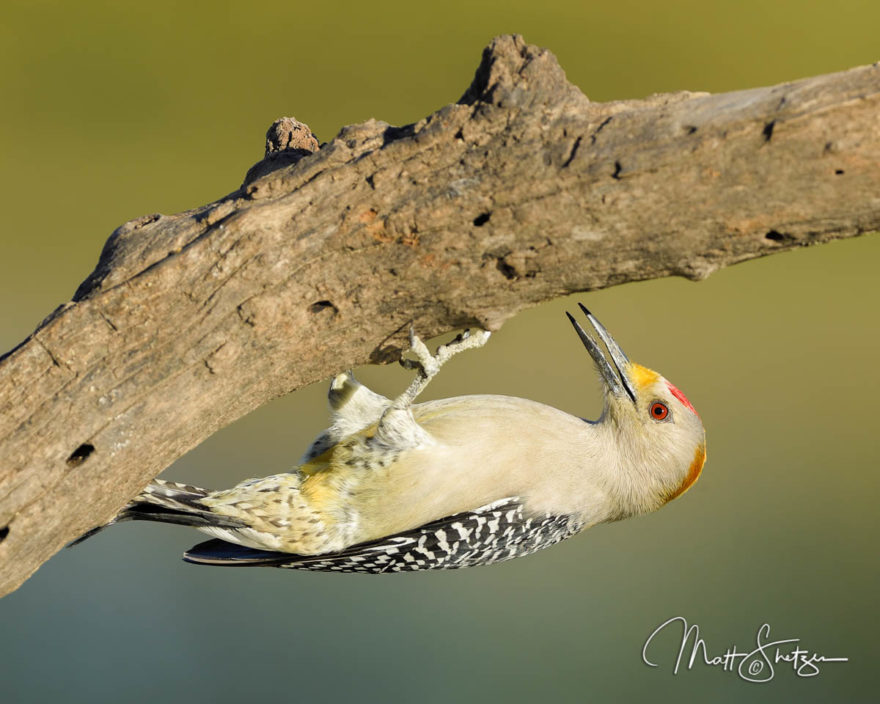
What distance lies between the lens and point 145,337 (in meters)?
1.78

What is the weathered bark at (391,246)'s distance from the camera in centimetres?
160

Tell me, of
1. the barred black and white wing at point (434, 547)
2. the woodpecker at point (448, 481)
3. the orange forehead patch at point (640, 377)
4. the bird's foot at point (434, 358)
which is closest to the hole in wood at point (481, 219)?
the bird's foot at point (434, 358)

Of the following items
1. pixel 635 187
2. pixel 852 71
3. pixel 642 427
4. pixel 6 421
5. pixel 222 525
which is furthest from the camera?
pixel 642 427

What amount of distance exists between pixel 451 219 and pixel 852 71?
0.83 metres

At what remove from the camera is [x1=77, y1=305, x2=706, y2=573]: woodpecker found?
245cm

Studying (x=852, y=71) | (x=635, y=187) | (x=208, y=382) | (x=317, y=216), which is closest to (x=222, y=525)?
(x=208, y=382)

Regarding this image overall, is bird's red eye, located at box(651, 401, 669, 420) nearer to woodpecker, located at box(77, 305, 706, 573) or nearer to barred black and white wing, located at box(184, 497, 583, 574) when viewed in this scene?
woodpecker, located at box(77, 305, 706, 573)

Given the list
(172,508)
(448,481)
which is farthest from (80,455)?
(448,481)

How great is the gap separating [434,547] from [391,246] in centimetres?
114

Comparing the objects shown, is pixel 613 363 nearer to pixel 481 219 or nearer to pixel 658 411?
pixel 658 411

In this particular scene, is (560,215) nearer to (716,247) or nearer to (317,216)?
(716,247)

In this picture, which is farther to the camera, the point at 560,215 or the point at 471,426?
the point at 471,426

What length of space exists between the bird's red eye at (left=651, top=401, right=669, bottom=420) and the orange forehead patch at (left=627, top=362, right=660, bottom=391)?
0.25 ft

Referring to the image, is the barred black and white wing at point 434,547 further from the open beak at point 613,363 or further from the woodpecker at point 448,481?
the open beak at point 613,363
